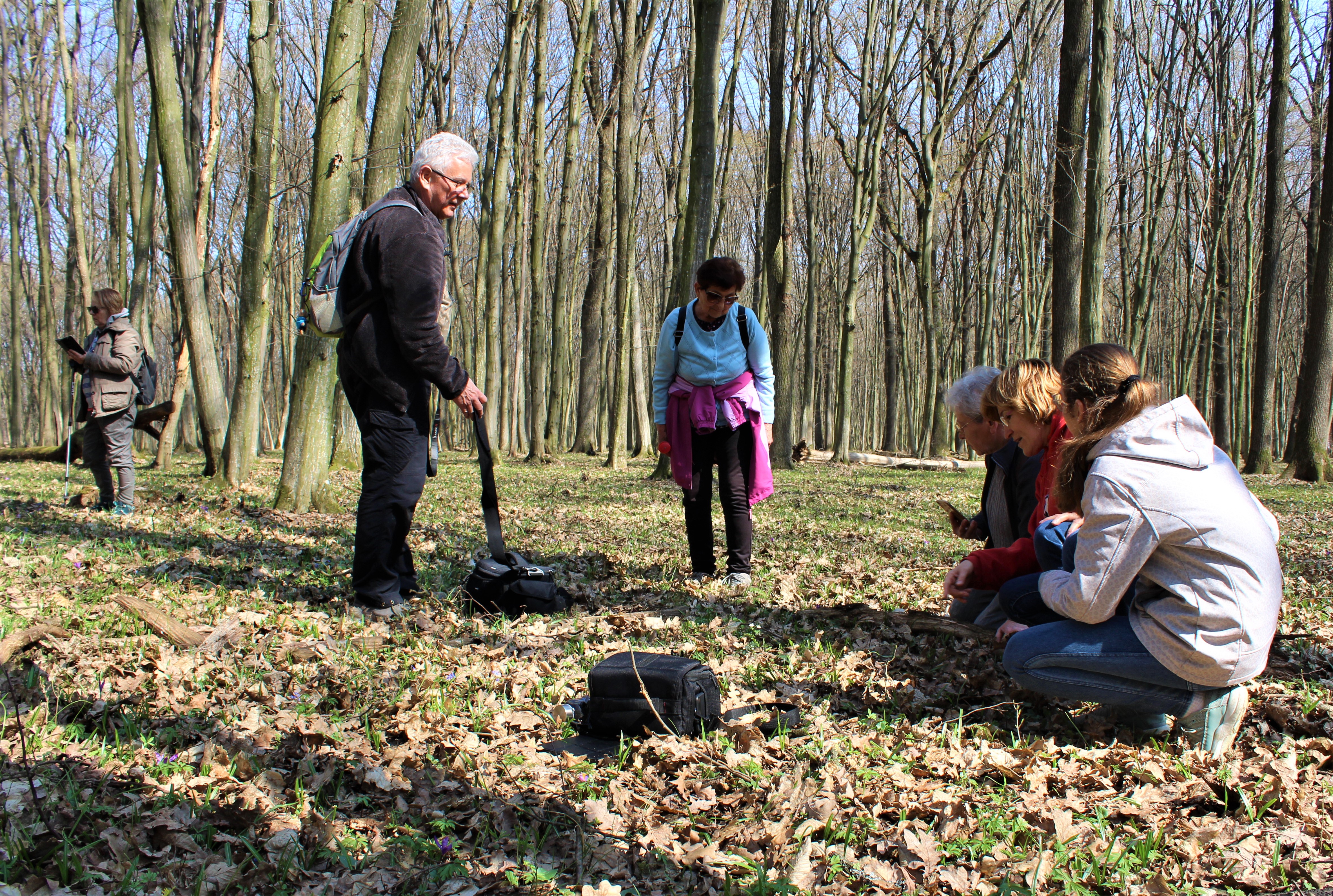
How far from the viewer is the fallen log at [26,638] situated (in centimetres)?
333

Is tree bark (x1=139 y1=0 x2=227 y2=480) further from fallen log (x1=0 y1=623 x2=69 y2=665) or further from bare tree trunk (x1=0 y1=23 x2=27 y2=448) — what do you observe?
bare tree trunk (x1=0 y1=23 x2=27 y2=448)

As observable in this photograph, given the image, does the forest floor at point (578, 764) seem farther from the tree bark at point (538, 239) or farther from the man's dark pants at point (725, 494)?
the tree bark at point (538, 239)

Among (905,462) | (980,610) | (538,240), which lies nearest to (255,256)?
(538,240)

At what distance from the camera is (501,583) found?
4.50 meters

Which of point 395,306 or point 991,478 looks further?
point 991,478

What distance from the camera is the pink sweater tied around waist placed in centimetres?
511

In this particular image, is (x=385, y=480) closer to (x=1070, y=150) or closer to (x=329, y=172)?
(x=329, y=172)

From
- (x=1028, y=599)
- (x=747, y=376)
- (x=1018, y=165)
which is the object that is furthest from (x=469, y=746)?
(x=1018, y=165)

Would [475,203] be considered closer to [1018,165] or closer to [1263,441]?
[1018,165]

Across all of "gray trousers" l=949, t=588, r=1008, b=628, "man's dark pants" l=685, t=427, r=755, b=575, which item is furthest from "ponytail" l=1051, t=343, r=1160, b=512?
"man's dark pants" l=685, t=427, r=755, b=575

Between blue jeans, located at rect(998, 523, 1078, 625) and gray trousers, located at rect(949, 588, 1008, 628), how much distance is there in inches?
17.3

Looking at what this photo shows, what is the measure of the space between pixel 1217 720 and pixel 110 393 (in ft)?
27.0

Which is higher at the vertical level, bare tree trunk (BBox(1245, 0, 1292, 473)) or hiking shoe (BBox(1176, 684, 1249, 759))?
bare tree trunk (BBox(1245, 0, 1292, 473))

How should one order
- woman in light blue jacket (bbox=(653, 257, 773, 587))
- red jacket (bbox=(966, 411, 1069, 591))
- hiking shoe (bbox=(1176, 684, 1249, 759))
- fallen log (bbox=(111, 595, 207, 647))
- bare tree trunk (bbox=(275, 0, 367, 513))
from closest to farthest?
hiking shoe (bbox=(1176, 684, 1249, 759)), red jacket (bbox=(966, 411, 1069, 591)), fallen log (bbox=(111, 595, 207, 647)), woman in light blue jacket (bbox=(653, 257, 773, 587)), bare tree trunk (bbox=(275, 0, 367, 513))
